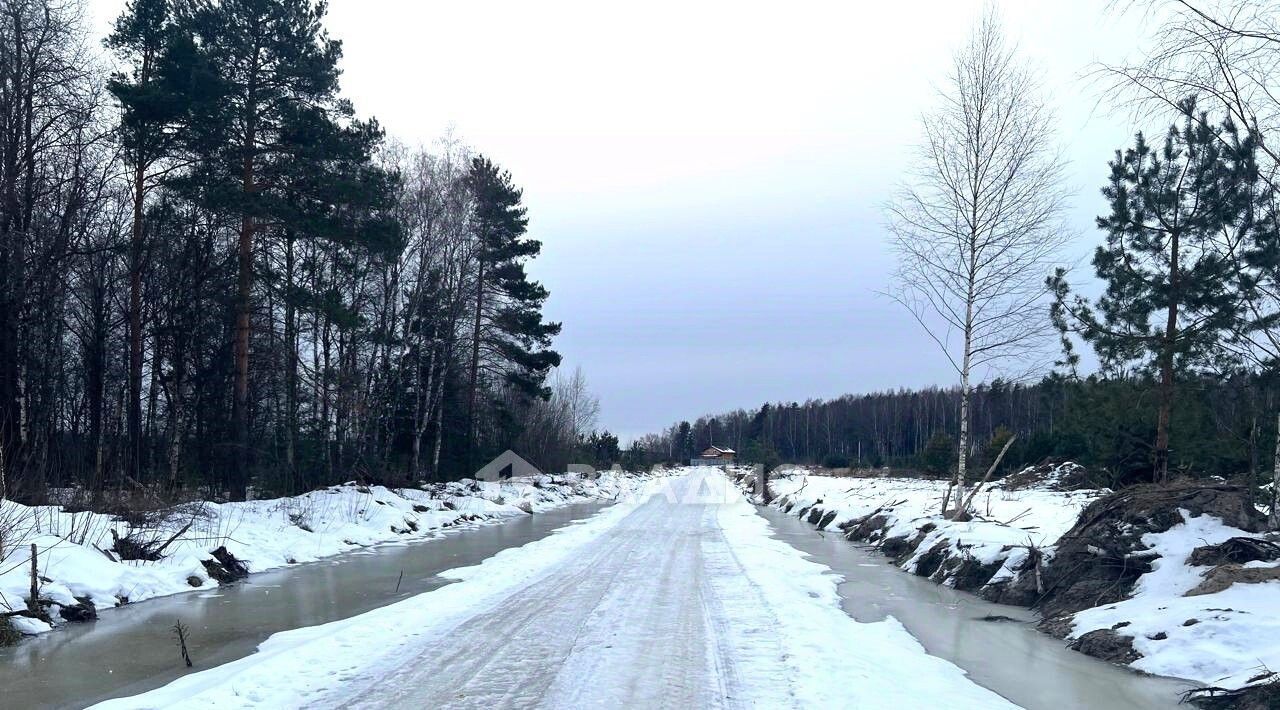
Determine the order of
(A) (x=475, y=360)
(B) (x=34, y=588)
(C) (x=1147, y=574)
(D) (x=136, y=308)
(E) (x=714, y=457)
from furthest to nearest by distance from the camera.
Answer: (E) (x=714, y=457) → (A) (x=475, y=360) → (D) (x=136, y=308) → (C) (x=1147, y=574) → (B) (x=34, y=588)

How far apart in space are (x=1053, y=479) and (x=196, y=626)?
2571cm

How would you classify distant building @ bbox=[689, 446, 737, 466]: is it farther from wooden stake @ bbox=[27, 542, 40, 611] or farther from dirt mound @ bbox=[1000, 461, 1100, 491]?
wooden stake @ bbox=[27, 542, 40, 611]

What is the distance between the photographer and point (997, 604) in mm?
11445

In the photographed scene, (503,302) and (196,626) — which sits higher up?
(503,302)

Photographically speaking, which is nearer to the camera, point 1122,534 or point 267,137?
point 1122,534

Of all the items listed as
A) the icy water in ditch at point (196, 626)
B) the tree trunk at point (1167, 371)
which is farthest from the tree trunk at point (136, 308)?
the tree trunk at point (1167, 371)

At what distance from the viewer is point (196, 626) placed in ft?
29.7

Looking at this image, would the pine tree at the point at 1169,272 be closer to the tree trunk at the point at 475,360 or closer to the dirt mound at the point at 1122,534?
the dirt mound at the point at 1122,534

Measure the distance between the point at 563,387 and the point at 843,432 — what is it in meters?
59.7

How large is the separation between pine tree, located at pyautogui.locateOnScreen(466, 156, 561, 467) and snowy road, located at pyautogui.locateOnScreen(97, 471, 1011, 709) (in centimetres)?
2312

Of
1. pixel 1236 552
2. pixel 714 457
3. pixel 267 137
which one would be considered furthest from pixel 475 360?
pixel 714 457

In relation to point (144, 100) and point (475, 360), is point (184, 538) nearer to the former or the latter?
point (144, 100)

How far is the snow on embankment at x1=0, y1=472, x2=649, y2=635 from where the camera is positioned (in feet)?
30.7

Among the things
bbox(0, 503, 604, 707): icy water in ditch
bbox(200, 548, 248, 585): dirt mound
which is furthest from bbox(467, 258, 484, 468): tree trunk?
bbox(200, 548, 248, 585): dirt mound
